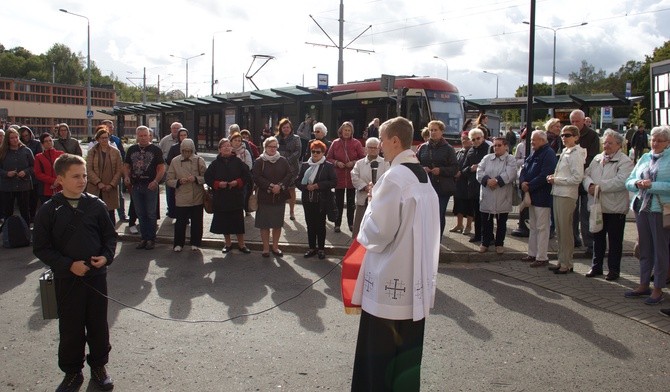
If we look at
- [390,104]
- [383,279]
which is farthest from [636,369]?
[390,104]

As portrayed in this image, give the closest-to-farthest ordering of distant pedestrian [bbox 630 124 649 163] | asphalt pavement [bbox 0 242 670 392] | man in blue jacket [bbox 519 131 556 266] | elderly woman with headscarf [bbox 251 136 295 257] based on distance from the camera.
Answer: asphalt pavement [bbox 0 242 670 392] → man in blue jacket [bbox 519 131 556 266] → elderly woman with headscarf [bbox 251 136 295 257] → distant pedestrian [bbox 630 124 649 163]

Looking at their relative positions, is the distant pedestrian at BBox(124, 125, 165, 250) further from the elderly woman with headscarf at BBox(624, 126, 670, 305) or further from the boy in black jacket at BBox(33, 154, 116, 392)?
the elderly woman with headscarf at BBox(624, 126, 670, 305)

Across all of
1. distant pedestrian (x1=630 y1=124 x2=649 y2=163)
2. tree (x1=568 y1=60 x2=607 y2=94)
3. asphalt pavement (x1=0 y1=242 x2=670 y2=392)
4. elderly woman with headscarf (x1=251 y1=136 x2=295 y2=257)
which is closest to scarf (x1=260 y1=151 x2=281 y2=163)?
elderly woman with headscarf (x1=251 y1=136 x2=295 y2=257)

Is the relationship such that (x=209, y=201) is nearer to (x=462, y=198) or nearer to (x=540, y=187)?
(x=462, y=198)

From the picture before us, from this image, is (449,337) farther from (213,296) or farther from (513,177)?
(513,177)

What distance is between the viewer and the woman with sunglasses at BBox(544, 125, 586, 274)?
764 cm

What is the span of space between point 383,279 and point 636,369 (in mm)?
2547

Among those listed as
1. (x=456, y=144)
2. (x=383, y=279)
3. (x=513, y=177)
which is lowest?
(x=383, y=279)

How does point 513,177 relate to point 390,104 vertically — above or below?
below

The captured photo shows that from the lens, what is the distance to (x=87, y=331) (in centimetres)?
438

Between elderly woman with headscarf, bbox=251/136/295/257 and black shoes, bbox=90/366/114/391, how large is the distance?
4.63 metres

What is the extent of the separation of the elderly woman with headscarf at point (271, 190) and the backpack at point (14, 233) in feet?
12.9

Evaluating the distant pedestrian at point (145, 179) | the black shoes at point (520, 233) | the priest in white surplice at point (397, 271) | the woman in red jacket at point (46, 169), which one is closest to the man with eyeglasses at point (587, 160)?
the black shoes at point (520, 233)

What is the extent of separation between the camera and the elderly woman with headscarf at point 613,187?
7.26 metres
